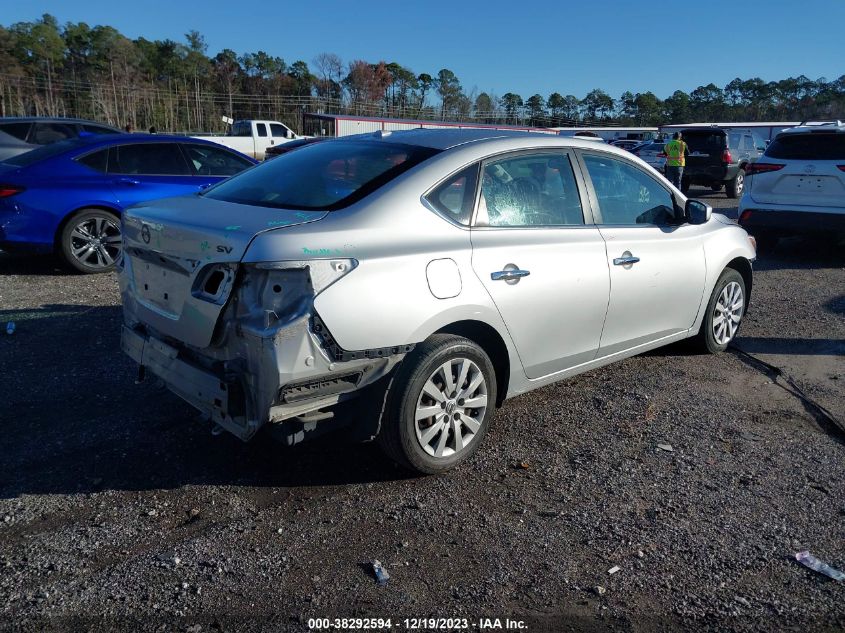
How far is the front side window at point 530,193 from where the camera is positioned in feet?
12.5

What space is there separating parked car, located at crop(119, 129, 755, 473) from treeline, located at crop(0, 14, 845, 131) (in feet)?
139

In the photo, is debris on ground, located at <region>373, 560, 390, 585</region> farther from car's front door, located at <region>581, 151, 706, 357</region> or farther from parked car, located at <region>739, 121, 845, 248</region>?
parked car, located at <region>739, 121, 845, 248</region>

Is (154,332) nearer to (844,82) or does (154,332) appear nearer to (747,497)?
(747,497)

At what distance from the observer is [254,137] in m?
30.1

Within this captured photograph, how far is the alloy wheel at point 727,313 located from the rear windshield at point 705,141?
47.5 feet

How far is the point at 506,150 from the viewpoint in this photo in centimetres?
396

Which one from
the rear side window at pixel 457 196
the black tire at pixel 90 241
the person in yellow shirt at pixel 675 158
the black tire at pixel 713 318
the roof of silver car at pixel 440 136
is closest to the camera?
the rear side window at pixel 457 196

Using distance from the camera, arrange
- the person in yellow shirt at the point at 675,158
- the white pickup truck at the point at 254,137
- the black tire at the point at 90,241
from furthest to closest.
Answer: the white pickup truck at the point at 254,137, the person in yellow shirt at the point at 675,158, the black tire at the point at 90,241

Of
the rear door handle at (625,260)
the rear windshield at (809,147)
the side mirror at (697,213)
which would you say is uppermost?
the rear windshield at (809,147)

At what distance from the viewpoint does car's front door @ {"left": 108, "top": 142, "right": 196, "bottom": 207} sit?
7996mm

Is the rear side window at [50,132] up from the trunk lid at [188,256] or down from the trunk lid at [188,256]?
up

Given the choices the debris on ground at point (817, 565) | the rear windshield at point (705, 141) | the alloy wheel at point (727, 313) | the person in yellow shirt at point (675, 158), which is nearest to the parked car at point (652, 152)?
the rear windshield at point (705, 141)

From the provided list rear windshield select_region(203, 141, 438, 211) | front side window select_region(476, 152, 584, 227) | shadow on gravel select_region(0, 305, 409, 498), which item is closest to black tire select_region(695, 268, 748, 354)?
front side window select_region(476, 152, 584, 227)

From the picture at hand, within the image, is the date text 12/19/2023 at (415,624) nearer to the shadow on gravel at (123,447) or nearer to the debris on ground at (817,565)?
the shadow on gravel at (123,447)
